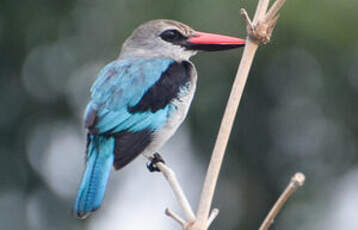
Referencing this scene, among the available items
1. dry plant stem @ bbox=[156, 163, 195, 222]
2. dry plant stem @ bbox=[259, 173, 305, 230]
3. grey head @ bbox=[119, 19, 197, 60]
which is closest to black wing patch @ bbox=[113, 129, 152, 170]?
dry plant stem @ bbox=[156, 163, 195, 222]

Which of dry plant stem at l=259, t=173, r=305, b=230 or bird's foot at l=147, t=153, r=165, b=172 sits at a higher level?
dry plant stem at l=259, t=173, r=305, b=230

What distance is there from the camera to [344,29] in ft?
24.3

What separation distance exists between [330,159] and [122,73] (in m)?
4.36

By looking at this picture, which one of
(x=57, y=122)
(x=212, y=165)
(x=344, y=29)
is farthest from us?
(x=57, y=122)

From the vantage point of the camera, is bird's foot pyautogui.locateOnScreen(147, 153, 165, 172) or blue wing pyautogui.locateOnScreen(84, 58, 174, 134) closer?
blue wing pyautogui.locateOnScreen(84, 58, 174, 134)

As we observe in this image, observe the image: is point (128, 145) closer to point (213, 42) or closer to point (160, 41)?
point (213, 42)

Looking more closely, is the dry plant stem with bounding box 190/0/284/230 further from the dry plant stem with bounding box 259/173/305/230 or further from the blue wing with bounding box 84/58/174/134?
the blue wing with bounding box 84/58/174/134

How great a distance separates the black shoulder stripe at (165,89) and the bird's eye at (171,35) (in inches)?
8.8

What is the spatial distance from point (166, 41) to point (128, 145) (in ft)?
3.01

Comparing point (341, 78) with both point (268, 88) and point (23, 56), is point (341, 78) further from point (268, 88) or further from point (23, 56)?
point (23, 56)

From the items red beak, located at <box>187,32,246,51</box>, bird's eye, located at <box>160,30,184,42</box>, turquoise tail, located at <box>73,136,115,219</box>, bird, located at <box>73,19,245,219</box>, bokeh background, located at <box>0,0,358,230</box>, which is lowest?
bokeh background, located at <box>0,0,358,230</box>

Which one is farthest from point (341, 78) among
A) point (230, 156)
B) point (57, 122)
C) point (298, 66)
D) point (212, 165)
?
point (212, 165)

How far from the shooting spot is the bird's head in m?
3.98

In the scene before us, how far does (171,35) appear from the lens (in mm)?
4090
